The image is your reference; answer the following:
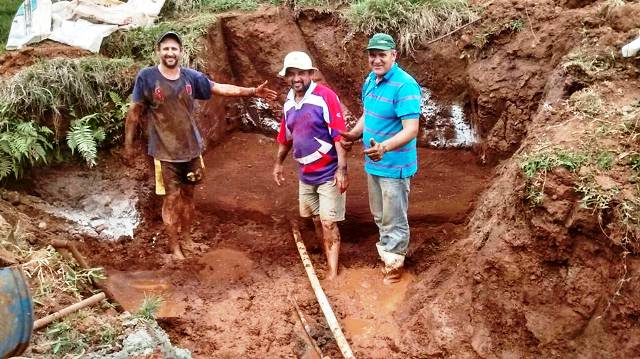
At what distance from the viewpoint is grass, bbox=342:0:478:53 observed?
6.93 metres

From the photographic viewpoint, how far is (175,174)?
17.5 ft

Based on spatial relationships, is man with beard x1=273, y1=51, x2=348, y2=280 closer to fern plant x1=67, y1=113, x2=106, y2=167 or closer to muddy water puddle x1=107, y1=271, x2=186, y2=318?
muddy water puddle x1=107, y1=271, x2=186, y2=318

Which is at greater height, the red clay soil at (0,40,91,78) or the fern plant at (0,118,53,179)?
the red clay soil at (0,40,91,78)

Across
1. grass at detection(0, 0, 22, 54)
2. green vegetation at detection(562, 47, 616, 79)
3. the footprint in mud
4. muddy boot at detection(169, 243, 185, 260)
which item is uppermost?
grass at detection(0, 0, 22, 54)

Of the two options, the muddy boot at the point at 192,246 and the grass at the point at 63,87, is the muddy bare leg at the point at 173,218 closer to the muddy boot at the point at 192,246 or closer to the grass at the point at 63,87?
the muddy boot at the point at 192,246

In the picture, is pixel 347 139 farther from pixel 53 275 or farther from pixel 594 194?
pixel 53 275

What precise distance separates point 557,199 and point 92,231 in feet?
14.5

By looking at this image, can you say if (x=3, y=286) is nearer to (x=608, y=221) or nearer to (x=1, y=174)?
(x=1, y=174)

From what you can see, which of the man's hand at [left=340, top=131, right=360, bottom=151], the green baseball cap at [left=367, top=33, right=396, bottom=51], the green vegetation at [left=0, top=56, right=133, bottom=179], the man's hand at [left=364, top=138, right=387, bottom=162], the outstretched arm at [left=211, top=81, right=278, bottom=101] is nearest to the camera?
the man's hand at [left=364, top=138, right=387, bottom=162]

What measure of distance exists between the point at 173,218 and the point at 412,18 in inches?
151

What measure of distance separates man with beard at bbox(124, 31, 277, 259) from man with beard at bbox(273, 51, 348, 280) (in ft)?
1.33

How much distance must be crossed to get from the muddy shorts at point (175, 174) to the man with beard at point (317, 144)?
0.87 meters

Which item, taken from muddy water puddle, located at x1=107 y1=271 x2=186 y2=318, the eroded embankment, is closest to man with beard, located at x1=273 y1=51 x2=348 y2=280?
the eroded embankment

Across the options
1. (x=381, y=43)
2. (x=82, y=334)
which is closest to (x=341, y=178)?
(x=381, y=43)
